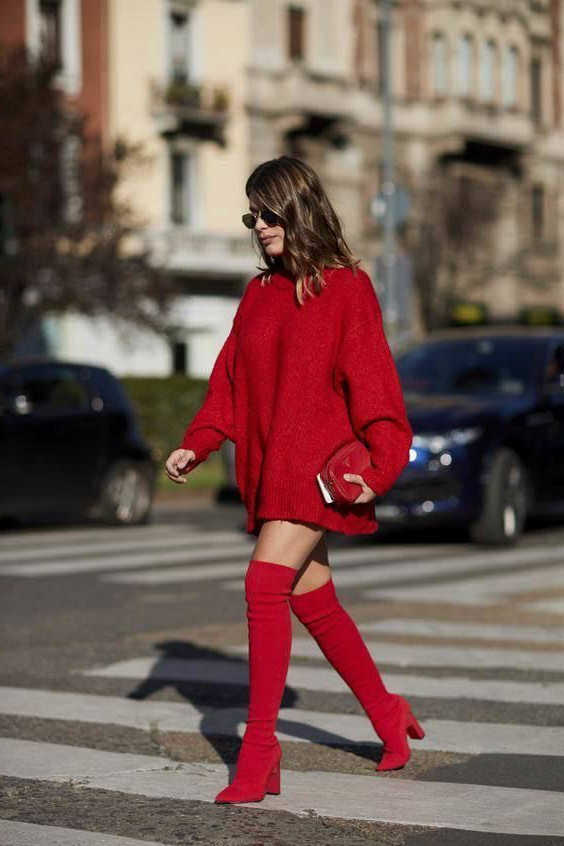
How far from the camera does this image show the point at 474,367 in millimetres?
15430

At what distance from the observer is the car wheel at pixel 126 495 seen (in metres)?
16.7

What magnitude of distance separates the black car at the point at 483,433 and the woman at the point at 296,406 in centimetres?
825

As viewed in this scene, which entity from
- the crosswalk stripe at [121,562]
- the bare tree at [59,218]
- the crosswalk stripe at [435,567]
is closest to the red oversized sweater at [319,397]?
the crosswalk stripe at [435,567]

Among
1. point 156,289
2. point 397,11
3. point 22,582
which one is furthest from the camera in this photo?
point 397,11

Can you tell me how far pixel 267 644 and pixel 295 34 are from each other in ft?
135

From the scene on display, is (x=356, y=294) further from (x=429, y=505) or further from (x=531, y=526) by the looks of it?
(x=531, y=526)

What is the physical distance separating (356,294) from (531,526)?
12089mm

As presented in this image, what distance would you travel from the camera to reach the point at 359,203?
46969mm

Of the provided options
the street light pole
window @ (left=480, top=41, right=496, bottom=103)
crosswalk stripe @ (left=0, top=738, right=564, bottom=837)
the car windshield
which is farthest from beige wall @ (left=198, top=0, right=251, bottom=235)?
crosswalk stripe @ (left=0, top=738, right=564, bottom=837)

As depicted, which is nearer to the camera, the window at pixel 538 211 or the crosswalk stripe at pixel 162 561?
the crosswalk stripe at pixel 162 561

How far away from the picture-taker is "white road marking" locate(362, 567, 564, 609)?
1070 cm

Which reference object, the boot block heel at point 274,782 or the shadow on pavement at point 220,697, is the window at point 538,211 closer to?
the shadow on pavement at point 220,697

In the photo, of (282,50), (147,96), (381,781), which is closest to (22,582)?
(381,781)

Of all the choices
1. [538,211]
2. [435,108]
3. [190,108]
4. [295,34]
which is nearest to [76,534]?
[190,108]
